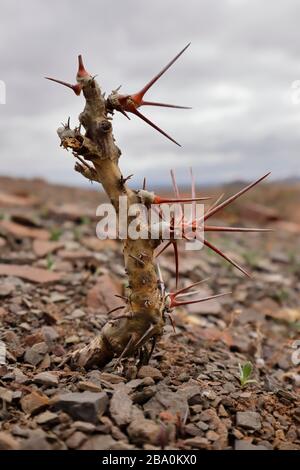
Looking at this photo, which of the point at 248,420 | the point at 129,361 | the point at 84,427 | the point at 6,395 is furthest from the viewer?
the point at 129,361

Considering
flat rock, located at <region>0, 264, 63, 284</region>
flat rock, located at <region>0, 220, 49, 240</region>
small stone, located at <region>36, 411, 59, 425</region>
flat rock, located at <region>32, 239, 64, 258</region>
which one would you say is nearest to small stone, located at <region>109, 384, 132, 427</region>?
small stone, located at <region>36, 411, 59, 425</region>

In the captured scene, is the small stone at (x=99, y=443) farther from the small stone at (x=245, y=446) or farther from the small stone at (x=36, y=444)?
the small stone at (x=245, y=446)

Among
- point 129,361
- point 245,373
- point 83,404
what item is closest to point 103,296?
point 129,361

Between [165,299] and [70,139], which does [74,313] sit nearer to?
[165,299]

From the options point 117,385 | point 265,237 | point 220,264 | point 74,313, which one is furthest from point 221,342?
point 265,237

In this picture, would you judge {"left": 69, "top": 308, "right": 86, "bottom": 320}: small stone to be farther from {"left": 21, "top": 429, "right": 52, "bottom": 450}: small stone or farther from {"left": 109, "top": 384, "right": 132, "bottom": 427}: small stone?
{"left": 21, "top": 429, "right": 52, "bottom": 450}: small stone

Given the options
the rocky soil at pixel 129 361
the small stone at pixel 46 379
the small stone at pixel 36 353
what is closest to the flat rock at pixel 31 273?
the rocky soil at pixel 129 361

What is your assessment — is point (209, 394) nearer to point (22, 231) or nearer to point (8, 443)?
point (8, 443)
